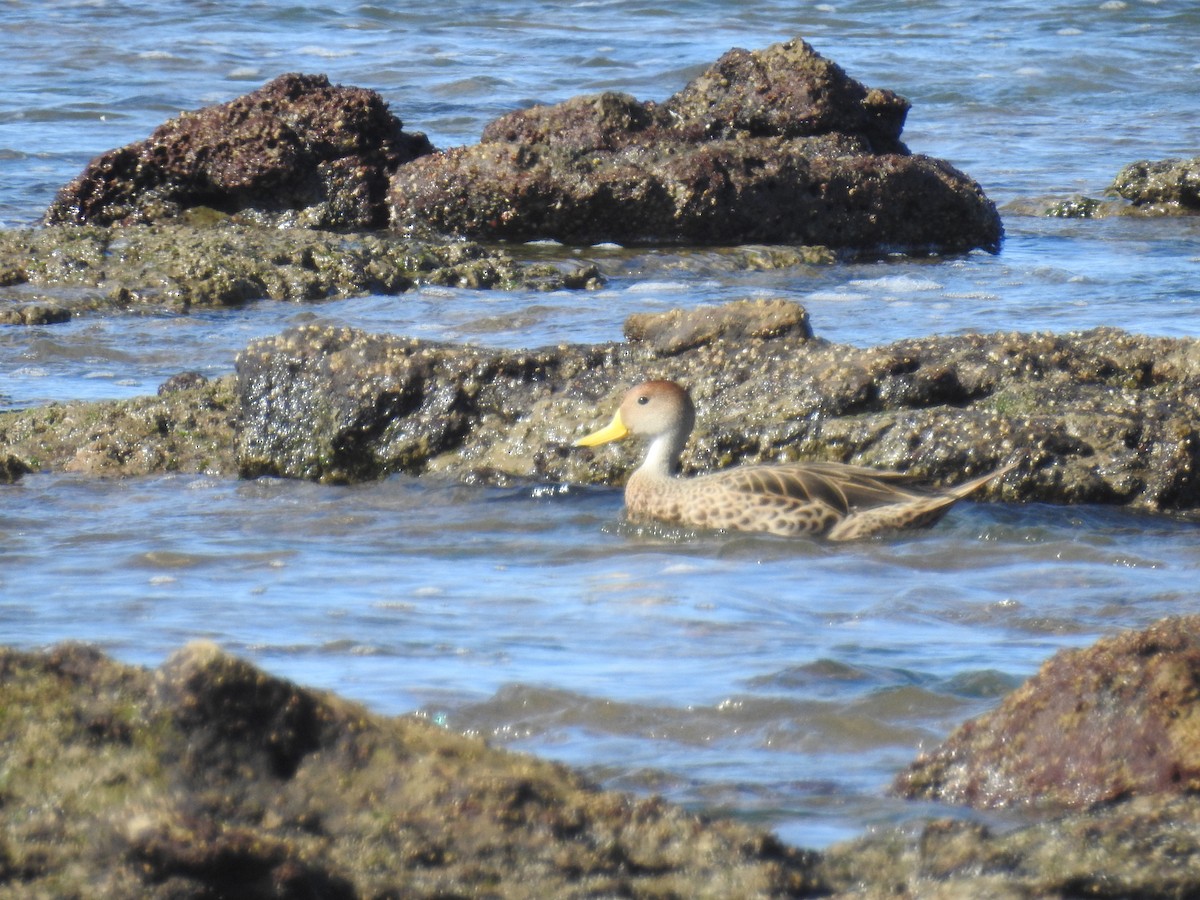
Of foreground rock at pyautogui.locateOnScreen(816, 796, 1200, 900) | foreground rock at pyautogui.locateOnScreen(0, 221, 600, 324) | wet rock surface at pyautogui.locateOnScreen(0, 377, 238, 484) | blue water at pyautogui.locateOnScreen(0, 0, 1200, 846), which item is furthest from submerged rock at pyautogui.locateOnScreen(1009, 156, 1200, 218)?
foreground rock at pyautogui.locateOnScreen(816, 796, 1200, 900)

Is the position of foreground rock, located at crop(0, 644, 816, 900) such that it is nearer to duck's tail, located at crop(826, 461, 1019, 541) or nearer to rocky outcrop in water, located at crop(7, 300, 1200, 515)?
duck's tail, located at crop(826, 461, 1019, 541)

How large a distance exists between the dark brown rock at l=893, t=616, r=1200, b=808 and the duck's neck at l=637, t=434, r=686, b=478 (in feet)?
11.0

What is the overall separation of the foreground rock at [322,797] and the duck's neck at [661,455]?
13.0ft

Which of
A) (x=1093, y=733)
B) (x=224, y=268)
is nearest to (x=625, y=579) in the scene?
(x=1093, y=733)

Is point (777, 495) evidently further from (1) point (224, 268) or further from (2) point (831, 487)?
(1) point (224, 268)

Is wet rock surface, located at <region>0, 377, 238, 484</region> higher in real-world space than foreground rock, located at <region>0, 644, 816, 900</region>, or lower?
lower

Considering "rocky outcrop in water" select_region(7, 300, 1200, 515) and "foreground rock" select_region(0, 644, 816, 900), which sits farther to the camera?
"rocky outcrop in water" select_region(7, 300, 1200, 515)

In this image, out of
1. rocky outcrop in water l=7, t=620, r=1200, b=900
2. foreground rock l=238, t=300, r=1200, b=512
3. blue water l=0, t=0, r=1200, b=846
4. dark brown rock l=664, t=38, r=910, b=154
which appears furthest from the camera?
dark brown rock l=664, t=38, r=910, b=154

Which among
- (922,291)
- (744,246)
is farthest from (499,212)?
(922,291)

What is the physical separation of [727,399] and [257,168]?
268 inches

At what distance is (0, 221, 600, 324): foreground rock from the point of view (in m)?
10.5

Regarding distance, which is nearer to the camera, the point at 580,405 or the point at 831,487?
the point at 831,487

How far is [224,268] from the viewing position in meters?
10.7

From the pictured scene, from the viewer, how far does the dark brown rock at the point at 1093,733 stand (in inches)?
118
